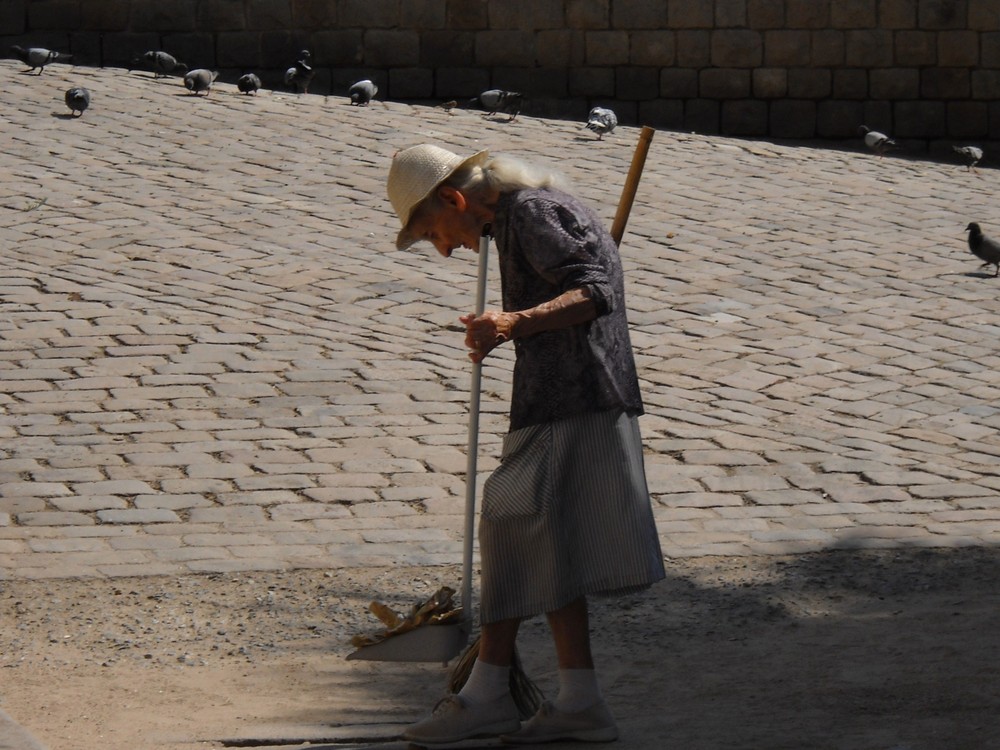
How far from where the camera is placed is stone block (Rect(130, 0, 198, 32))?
1708 centimetres

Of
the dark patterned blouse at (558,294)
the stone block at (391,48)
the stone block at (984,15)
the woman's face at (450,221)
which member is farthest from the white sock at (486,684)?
the stone block at (984,15)

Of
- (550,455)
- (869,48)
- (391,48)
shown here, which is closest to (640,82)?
(869,48)

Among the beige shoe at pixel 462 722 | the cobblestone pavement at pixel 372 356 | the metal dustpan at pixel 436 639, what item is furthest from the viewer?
the cobblestone pavement at pixel 372 356

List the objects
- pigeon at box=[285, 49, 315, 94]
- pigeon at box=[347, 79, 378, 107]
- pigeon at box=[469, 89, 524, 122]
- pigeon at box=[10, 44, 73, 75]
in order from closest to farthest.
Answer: pigeon at box=[10, 44, 73, 75] → pigeon at box=[469, 89, 524, 122] → pigeon at box=[347, 79, 378, 107] → pigeon at box=[285, 49, 315, 94]

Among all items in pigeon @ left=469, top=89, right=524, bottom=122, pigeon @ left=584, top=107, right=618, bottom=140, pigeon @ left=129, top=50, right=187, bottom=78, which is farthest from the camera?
pigeon @ left=129, top=50, right=187, bottom=78

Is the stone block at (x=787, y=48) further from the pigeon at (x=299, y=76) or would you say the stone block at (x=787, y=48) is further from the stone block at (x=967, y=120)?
the pigeon at (x=299, y=76)

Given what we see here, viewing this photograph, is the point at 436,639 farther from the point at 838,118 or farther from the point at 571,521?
the point at 838,118

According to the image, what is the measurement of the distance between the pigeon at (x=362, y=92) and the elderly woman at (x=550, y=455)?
12112 mm

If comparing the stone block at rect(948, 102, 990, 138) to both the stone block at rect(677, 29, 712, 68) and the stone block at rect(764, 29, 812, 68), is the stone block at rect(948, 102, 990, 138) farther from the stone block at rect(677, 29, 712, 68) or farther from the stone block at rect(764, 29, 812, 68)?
the stone block at rect(677, 29, 712, 68)

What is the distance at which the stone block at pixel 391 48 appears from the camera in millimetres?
17344

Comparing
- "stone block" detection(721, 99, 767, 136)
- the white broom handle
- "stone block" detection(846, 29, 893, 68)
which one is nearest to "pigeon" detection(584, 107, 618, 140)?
"stone block" detection(721, 99, 767, 136)

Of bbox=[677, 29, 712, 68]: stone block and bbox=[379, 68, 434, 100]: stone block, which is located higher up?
bbox=[677, 29, 712, 68]: stone block

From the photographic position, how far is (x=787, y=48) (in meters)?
17.5

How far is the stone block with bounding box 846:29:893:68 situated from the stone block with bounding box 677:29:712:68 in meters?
1.64
